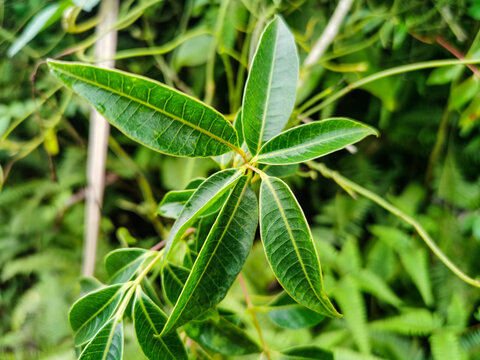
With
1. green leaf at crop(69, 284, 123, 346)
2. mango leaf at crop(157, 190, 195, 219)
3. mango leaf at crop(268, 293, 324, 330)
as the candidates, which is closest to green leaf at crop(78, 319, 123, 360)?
green leaf at crop(69, 284, 123, 346)

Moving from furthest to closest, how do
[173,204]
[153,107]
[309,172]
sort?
1. [309,172]
2. [173,204]
3. [153,107]

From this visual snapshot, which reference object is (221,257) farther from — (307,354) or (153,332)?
(307,354)

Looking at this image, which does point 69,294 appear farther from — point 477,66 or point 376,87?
point 477,66

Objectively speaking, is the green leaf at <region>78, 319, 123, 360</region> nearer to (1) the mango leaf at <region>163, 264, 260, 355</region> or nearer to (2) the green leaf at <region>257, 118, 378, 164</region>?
(1) the mango leaf at <region>163, 264, 260, 355</region>

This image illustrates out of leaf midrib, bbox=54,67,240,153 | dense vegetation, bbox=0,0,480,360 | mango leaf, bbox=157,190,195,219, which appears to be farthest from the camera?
dense vegetation, bbox=0,0,480,360

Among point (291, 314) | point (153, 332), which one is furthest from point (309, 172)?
point (153, 332)

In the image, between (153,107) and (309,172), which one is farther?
(309,172)
